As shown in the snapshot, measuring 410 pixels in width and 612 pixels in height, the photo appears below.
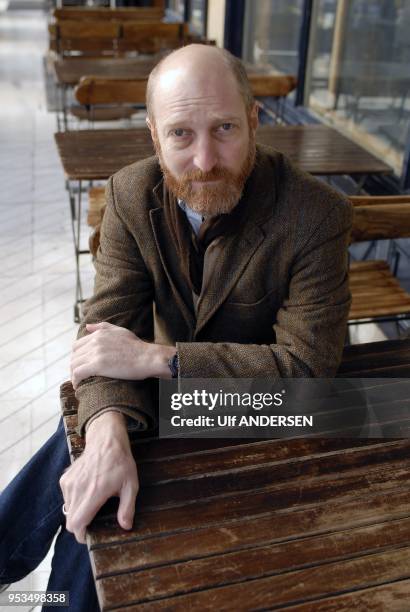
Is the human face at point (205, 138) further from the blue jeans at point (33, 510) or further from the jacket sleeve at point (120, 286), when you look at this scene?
the blue jeans at point (33, 510)

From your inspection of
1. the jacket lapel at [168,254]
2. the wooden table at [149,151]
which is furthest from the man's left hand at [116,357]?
the wooden table at [149,151]

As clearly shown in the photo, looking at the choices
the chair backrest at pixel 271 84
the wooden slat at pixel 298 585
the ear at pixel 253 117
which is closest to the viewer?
the wooden slat at pixel 298 585

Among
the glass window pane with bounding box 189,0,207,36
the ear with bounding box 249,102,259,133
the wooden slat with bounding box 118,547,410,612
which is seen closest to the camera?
the wooden slat with bounding box 118,547,410,612

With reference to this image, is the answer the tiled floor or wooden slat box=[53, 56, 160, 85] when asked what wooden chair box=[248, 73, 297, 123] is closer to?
wooden slat box=[53, 56, 160, 85]

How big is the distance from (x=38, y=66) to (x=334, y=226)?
34.2 ft

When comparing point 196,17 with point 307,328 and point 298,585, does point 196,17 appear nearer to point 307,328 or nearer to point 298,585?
point 307,328

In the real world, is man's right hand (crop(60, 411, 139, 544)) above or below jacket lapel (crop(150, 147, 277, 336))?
below

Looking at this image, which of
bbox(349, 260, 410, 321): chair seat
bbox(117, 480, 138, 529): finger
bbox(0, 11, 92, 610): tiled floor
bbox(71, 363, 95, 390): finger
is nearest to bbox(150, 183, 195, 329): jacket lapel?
bbox(71, 363, 95, 390): finger

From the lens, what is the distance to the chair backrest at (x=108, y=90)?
12.0ft

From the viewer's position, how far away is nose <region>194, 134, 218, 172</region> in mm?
1348

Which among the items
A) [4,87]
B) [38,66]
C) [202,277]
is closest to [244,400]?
[202,277]

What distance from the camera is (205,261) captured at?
4.84 ft

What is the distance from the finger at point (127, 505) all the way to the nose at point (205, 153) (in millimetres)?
664

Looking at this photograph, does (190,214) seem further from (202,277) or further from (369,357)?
(369,357)
